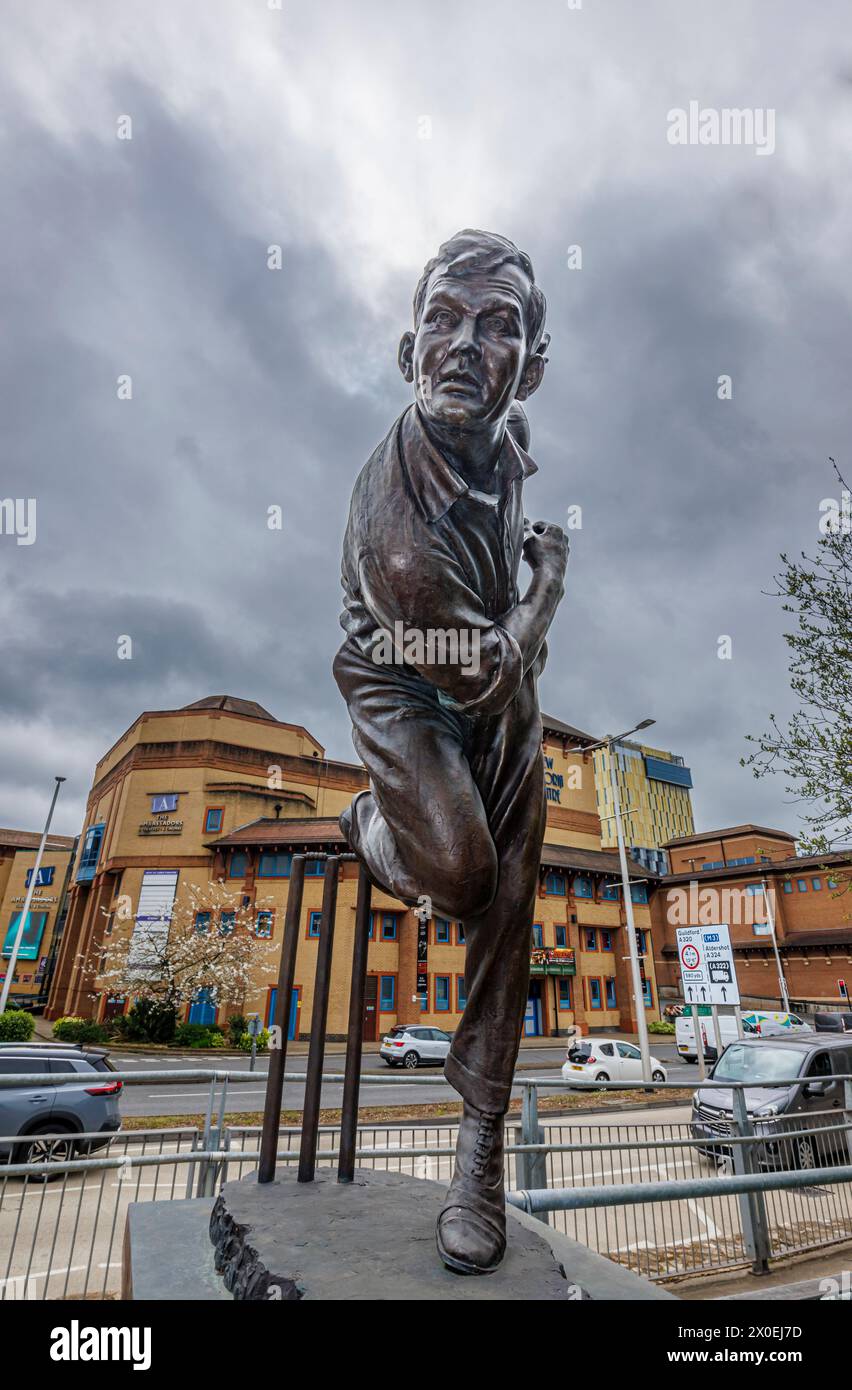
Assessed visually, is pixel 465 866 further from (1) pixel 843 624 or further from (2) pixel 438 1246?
(1) pixel 843 624

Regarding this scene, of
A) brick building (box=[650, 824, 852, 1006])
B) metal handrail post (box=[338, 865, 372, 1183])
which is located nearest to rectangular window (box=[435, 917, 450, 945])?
brick building (box=[650, 824, 852, 1006])

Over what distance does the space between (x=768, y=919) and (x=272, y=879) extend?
112ft

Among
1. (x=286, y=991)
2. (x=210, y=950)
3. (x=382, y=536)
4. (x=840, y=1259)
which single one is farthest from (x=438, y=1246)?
(x=210, y=950)

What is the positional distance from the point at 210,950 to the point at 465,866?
3164 centimetres

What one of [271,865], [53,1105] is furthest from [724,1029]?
[53,1105]

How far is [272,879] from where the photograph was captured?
117 feet

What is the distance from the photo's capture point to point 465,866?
6.22 ft

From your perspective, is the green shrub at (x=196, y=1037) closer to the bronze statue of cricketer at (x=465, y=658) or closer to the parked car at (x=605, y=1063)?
the parked car at (x=605, y=1063)

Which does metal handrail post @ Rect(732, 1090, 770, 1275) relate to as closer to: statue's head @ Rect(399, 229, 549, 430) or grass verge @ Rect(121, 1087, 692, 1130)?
grass verge @ Rect(121, 1087, 692, 1130)

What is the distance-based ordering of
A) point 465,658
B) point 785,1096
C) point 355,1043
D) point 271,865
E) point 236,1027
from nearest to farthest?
point 465,658
point 355,1043
point 785,1096
point 236,1027
point 271,865

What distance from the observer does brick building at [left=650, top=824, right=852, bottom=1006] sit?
46.1 metres

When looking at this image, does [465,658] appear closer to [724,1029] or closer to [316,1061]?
[316,1061]

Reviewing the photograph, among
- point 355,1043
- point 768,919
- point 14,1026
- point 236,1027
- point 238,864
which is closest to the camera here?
point 355,1043

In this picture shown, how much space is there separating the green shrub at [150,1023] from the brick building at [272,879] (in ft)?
7.24
